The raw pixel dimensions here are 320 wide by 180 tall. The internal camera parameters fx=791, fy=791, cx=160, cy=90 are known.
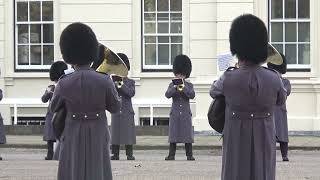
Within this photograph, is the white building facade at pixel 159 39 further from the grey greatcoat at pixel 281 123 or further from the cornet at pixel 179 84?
the grey greatcoat at pixel 281 123

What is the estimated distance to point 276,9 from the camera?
1989 cm

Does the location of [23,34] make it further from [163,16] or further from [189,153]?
[189,153]

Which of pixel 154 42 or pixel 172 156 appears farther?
pixel 154 42

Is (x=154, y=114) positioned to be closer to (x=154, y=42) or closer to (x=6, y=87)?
(x=154, y=42)

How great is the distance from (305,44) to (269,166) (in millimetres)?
13039

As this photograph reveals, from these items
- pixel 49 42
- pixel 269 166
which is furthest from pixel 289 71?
pixel 269 166

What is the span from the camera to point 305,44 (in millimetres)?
19844

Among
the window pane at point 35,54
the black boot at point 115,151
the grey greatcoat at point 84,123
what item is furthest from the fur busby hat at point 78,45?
the window pane at point 35,54

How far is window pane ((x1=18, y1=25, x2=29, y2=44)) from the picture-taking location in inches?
822

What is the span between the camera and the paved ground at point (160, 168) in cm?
1124

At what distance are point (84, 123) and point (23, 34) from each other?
13.8 meters

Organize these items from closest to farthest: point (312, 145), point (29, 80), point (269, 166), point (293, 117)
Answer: point (269, 166) < point (312, 145) < point (293, 117) < point (29, 80)

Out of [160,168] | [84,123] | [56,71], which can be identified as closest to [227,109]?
[84,123]

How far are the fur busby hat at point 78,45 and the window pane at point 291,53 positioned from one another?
12505mm
